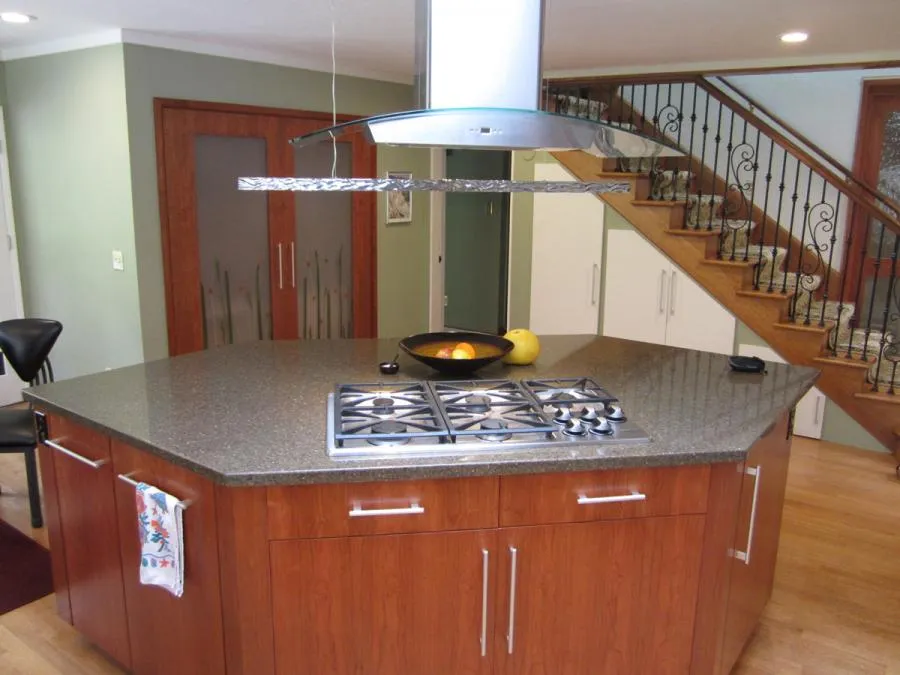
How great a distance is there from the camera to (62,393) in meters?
2.25

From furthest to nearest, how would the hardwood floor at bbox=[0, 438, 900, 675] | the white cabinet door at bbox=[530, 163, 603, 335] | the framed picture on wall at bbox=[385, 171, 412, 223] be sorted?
the framed picture on wall at bbox=[385, 171, 412, 223] → the white cabinet door at bbox=[530, 163, 603, 335] → the hardwood floor at bbox=[0, 438, 900, 675]

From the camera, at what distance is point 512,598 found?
186 cm

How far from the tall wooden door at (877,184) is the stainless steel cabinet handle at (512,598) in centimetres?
408

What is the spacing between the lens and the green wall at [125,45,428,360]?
162 inches

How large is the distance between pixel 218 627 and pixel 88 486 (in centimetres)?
64

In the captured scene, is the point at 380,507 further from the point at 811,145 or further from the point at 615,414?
the point at 811,145

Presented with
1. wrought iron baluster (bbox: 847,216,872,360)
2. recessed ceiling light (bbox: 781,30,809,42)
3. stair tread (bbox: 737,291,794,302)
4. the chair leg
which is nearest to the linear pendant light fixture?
the chair leg

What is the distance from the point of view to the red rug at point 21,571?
274cm

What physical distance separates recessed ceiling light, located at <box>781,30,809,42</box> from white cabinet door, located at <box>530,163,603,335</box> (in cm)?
159

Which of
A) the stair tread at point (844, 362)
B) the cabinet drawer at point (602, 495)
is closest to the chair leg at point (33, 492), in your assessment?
the cabinet drawer at point (602, 495)

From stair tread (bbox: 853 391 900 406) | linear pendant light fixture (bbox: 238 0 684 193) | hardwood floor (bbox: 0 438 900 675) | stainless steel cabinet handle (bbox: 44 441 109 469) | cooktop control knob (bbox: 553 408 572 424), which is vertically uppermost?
linear pendant light fixture (bbox: 238 0 684 193)

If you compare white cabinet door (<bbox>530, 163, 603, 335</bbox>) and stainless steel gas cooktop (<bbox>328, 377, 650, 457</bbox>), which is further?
white cabinet door (<bbox>530, 163, 603, 335</bbox>)

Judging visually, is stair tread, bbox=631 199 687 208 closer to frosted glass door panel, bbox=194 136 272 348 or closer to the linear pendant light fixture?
frosted glass door panel, bbox=194 136 272 348

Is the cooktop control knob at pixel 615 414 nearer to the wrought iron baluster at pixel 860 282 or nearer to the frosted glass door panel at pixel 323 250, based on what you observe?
the wrought iron baluster at pixel 860 282
